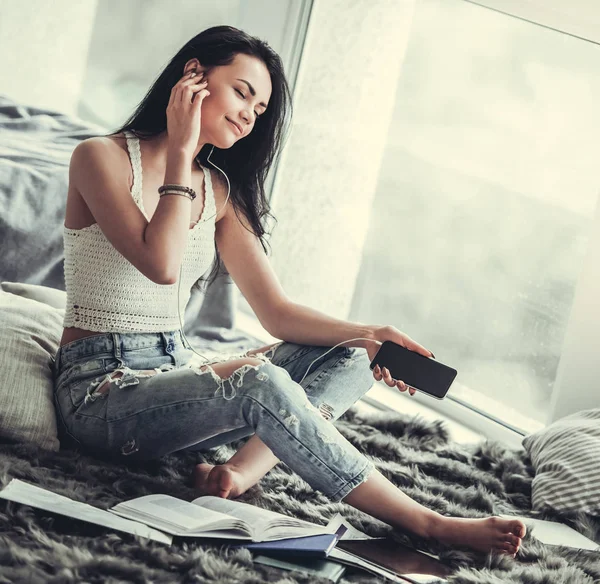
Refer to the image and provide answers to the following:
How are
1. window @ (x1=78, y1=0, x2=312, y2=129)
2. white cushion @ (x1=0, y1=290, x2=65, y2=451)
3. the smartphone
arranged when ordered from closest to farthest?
white cushion @ (x1=0, y1=290, x2=65, y2=451), the smartphone, window @ (x1=78, y1=0, x2=312, y2=129)

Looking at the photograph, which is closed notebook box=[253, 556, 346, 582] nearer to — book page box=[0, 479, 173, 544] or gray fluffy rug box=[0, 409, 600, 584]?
gray fluffy rug box=[0, 409, 600, 584]

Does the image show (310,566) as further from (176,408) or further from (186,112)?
(186,112)

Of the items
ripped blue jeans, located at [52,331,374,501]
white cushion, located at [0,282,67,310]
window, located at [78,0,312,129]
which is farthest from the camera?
window, located at [78,0,312,129]

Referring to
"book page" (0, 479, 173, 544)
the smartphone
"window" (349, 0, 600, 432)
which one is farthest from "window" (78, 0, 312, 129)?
"book page" (0, 479, 173, 544)

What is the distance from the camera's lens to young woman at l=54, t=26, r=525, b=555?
1.44 m

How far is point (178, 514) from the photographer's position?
4.32ft

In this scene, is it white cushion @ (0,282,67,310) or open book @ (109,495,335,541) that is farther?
white cushion @ (0,282,67,310)

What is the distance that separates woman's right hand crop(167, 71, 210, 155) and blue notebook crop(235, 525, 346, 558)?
2.40ft

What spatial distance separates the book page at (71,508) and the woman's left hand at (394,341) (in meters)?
0.60

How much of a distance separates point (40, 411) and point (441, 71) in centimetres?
208

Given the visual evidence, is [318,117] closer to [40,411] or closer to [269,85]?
[269,85]

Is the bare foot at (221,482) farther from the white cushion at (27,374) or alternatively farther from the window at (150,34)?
the window at (150,34)

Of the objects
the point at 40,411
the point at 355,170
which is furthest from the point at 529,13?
the point at 40,411

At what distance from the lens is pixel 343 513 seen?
1584 mm
